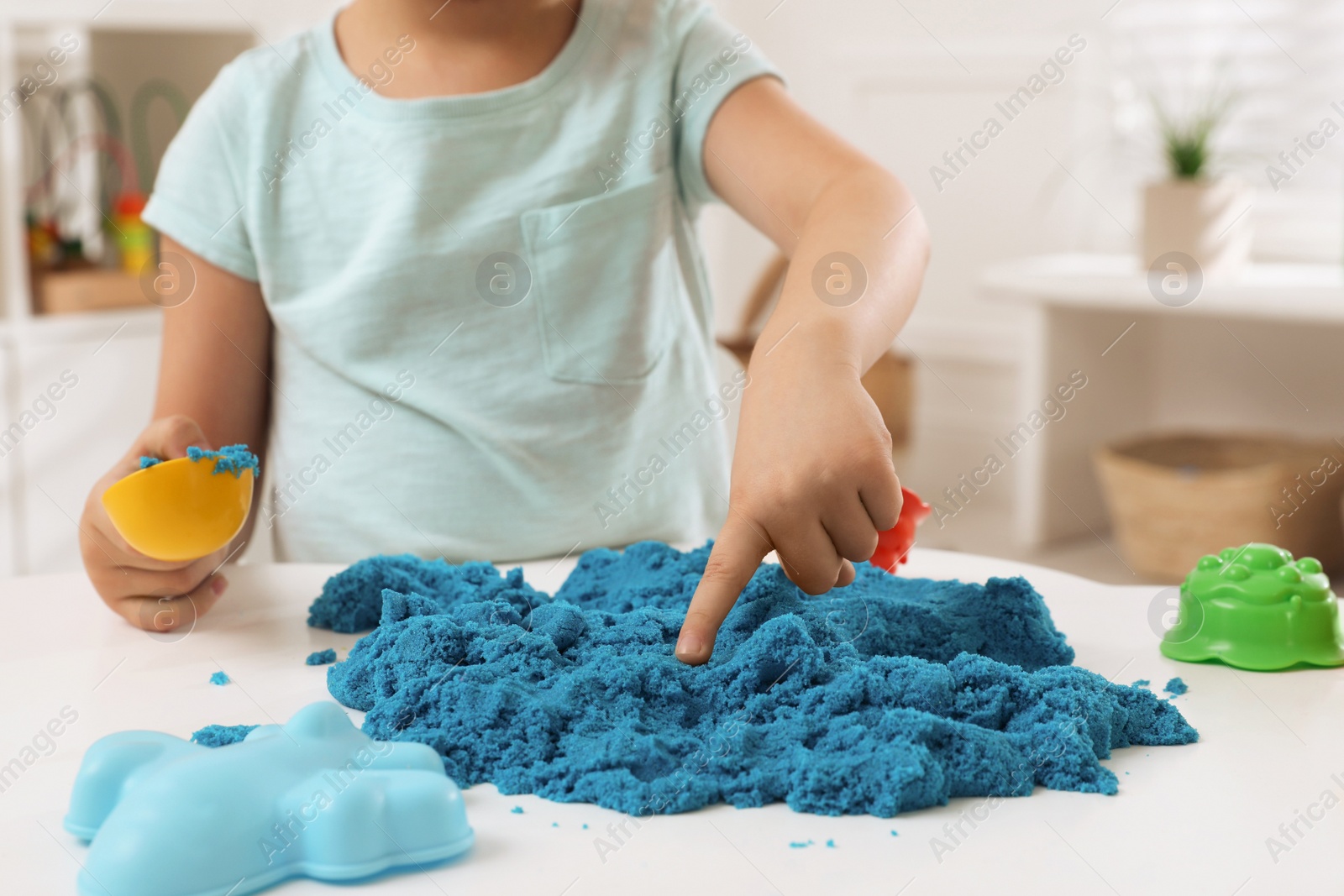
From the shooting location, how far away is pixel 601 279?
985 millimetres

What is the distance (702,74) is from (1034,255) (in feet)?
6.14

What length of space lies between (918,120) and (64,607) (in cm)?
240

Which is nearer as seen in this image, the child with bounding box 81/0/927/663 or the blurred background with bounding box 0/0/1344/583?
the child with bounding box 81/0/927/663

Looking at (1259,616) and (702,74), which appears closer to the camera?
(1259,616)

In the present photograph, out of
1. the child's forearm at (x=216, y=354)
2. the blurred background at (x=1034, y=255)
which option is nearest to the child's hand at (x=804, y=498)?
the child's forearm at (x=216, y=354)

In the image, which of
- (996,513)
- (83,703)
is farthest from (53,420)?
(996,513)

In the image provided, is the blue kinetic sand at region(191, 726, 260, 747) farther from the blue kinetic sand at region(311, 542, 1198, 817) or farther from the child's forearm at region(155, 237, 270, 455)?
the child's forearm at region(155, 237, 270, 455)

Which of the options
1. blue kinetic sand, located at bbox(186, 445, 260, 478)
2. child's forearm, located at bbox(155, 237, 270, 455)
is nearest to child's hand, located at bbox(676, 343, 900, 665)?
blue kinetic sand, located at bbox(186, 445, 260, 478)

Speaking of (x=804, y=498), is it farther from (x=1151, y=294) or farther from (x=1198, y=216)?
(x=1198, y=216)

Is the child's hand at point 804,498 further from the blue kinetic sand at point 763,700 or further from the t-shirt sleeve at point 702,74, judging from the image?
the t-shirt sleeve at point 702,74

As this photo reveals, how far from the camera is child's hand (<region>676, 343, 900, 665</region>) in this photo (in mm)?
588

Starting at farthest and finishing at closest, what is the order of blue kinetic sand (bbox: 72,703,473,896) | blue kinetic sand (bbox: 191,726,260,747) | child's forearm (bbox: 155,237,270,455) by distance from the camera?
child's forearm (bbox: 155,237,270,455)
blue kinetic sand (bbox: 191,726,260,747)
blue kinetic sand (bbox: 72,703,473,896)

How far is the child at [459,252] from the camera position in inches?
36.5

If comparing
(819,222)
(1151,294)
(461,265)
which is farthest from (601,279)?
(1151,294)
